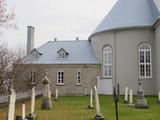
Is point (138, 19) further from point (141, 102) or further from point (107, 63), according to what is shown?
point (141, 102)

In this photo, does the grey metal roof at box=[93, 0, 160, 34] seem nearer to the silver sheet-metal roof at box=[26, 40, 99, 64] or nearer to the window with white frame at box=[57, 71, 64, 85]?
the silver sheet-metal roof at box=[26, 40, 99, 64]

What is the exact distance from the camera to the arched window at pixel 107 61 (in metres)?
33.0

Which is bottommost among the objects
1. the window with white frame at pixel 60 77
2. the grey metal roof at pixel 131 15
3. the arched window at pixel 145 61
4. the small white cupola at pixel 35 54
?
the window with white frame at pixel 60 77

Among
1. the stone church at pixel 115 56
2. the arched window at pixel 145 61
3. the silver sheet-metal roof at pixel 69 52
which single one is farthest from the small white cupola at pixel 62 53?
the arched window at pixel 145 61

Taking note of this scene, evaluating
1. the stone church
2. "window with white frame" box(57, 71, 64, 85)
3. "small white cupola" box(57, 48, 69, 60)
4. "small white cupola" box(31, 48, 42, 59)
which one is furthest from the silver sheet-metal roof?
"window with white frame" box(57, 71, 64, 85)

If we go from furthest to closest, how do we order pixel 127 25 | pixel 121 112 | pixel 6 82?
pixel 127 25
pixel 6 82
pixel 121 112

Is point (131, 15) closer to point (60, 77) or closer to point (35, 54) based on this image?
point (60, 77)

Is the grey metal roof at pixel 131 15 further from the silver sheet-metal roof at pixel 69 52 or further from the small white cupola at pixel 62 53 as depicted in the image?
the small white cupola at pixel 62 53

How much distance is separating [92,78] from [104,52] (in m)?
3.49

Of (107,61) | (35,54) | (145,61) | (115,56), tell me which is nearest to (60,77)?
(35,54)

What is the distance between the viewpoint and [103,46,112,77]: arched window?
108 ft

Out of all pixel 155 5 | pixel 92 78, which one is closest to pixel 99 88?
pixel 92 78

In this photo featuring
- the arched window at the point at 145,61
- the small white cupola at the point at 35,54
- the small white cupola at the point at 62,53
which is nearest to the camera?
the arched window at the point at 145,61

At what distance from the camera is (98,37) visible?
34406mm
